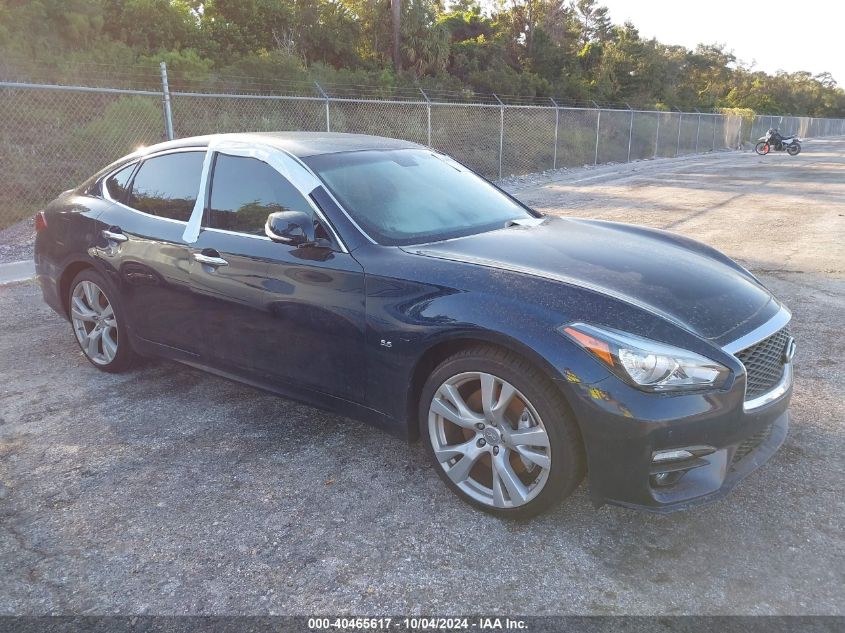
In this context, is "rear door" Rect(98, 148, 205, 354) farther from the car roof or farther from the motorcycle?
the motorcycle

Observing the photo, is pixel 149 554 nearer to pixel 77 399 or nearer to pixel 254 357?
pixel 254 357

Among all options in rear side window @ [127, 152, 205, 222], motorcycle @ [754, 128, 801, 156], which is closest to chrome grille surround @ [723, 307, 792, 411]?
rear side window @ [127, 152, 205, 222]

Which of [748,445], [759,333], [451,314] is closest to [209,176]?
[451,314]

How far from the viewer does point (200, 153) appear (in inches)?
158

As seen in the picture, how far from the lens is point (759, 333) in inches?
113

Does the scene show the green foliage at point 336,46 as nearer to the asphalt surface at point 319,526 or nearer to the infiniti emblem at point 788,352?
the asphalt surface at point 319,526

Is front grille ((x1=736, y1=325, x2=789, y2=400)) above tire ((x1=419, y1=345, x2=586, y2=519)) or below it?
above

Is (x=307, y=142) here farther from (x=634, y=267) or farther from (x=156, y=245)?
(x=634, y=267)

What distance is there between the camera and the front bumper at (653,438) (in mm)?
2490

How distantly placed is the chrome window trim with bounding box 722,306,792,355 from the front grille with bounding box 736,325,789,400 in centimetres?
2

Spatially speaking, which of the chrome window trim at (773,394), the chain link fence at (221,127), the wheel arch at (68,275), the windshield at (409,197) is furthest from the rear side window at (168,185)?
the chain link fence at (221,127)

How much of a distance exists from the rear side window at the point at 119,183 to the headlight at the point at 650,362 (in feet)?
10.8

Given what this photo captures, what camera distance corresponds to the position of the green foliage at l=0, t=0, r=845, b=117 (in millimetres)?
15773

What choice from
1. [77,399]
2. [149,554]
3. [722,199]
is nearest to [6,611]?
[149,554]
